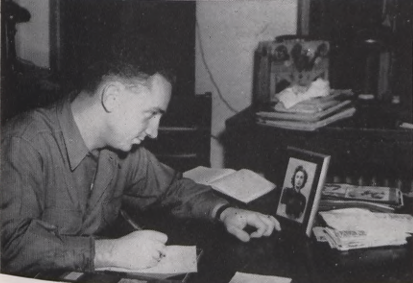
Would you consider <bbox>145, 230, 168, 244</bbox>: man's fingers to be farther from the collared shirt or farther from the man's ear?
the man's ear

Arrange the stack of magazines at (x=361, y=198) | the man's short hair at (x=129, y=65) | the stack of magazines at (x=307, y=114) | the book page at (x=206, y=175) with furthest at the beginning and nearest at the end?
1. the stack of magazines at (x=307, y=114)
2. the book page at (x=206, y=175)
3. the stack of magazines at (x=361, y=198)
4. the man's short hair at (x=129, y=65)

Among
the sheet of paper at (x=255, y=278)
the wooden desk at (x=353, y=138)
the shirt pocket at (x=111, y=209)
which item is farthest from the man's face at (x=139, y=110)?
the wooden desk at (x=353, y=138)

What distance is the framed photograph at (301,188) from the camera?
1142mm

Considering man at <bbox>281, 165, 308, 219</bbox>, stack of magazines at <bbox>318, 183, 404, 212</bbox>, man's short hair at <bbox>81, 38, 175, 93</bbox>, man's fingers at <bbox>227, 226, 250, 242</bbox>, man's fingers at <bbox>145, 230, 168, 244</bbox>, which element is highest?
man's short hair at <bbox>81, 38, 175, 93</bbox>

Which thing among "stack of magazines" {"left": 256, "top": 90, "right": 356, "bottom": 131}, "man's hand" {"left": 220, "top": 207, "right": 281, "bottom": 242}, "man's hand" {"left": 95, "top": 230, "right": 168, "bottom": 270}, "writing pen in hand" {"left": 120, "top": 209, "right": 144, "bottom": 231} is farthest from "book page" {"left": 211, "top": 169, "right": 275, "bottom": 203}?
"stack of magazines" {"left": 256, "top": 90, "right": 356, "bottom": 131}

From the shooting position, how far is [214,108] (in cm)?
232

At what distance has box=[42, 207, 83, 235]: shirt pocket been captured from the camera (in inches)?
49.1

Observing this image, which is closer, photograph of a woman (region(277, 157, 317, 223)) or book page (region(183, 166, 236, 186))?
photograph of a woman (region(277, 157, 317, 223))

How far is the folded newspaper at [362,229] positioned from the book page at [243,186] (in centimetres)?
22

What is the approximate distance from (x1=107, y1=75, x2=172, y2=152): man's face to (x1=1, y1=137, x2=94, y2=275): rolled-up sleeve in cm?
24

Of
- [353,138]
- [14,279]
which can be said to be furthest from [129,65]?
[353,138]

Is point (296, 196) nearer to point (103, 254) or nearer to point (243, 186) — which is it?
point (243, 186)

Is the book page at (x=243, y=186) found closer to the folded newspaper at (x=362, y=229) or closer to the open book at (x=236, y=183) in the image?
the open book at (x=236, y=183)

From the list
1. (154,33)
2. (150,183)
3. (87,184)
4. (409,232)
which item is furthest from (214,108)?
(409,232)
